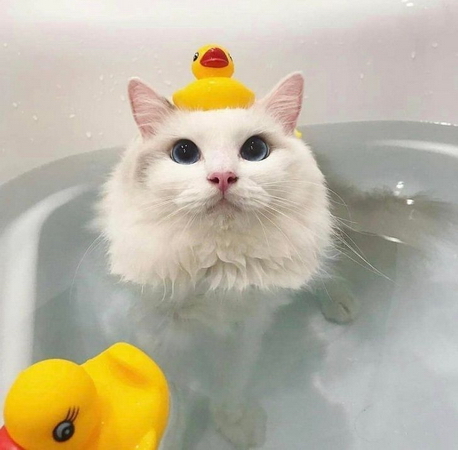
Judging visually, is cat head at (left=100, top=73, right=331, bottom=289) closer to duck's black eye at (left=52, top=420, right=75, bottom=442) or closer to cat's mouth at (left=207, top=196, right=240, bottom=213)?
cat's mouth at (left=207, top=196, right=240, bottom=213)

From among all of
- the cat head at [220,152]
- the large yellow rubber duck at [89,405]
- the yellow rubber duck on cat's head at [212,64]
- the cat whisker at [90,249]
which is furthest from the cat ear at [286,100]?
the large yellow rubber duck at [89,405]

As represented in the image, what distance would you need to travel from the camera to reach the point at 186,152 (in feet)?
3.14

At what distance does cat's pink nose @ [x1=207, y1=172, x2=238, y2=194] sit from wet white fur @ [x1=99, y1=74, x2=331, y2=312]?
12 millimetres

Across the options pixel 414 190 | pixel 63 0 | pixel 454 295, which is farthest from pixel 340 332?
pixel 63 0

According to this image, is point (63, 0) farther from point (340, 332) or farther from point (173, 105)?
point (340, 332)

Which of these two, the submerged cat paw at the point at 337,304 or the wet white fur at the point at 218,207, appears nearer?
the wet white fur at the point at 218,207

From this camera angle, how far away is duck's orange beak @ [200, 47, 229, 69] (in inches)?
41.8

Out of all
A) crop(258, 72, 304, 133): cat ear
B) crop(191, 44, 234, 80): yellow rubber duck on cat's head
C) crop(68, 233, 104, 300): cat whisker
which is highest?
crop(191, 44, 234, 80): yellow rubber duck on cat's head

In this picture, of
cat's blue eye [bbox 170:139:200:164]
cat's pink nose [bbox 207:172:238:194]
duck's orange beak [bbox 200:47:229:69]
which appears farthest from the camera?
duck's orange beak [bbox 200:47:229:69]

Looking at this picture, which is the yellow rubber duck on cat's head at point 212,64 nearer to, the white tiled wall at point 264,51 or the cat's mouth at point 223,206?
the cat's mouth at point 223,206

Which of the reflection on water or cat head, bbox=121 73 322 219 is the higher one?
cat head, bbox=121 73 322 219

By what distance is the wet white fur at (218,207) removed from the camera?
0.90 metres

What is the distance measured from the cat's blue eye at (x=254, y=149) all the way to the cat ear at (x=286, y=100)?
10 centimetres

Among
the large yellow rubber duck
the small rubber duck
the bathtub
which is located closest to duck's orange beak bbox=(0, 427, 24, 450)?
the large yellow rubber duck
